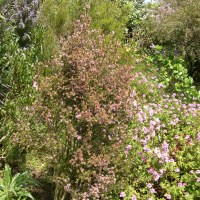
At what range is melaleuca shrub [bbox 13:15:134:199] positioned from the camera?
248 centimetres

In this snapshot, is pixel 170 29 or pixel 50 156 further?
pixel 170 29

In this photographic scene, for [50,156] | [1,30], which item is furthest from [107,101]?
[1,30]

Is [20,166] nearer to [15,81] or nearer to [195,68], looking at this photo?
[15,81]

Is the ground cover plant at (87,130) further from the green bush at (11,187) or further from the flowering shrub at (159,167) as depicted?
the green bush at (11,187)

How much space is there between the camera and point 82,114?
2385 millimetres

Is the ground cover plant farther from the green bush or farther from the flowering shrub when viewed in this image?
the green bush

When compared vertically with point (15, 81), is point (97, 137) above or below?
below

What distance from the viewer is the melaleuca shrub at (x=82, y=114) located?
8.14 ft

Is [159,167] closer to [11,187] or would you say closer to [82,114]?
[82,114]

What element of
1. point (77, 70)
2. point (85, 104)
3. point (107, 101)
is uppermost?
point (77, 70)

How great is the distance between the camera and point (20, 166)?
3.66m

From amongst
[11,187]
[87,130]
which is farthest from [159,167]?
[11,187]

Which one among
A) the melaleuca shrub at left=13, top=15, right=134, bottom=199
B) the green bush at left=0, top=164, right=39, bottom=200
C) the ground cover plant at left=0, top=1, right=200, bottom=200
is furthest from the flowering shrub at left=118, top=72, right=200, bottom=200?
the green bush at left=0, top=164, right=39, bottom=200

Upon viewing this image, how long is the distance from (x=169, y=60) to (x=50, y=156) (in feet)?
20.6
